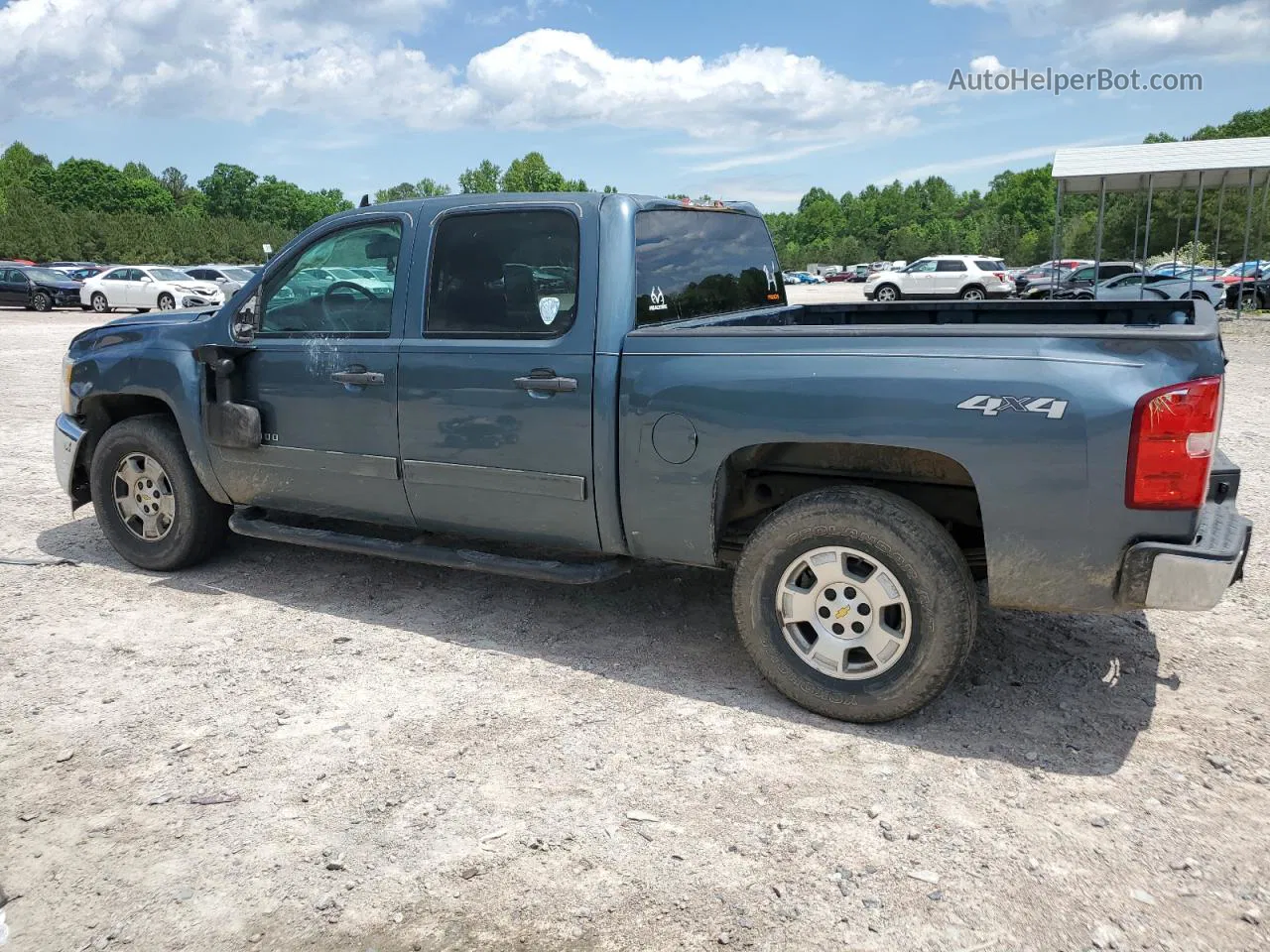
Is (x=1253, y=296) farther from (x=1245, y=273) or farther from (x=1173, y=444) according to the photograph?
(x=1173, y=444)

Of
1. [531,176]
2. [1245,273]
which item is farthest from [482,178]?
[1245,273]

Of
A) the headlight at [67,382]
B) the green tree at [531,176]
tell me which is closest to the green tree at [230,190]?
the green tree at [531,176]

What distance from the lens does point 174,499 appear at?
18.2 ft

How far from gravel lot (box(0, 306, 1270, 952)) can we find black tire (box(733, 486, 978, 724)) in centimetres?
16

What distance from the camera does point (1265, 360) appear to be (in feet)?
52.0

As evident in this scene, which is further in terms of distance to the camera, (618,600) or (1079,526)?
(618,600)

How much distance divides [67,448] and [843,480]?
436 cm

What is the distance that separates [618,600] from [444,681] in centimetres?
120

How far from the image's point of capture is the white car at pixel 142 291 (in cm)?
2992

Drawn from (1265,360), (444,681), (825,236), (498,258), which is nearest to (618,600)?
(444,681)

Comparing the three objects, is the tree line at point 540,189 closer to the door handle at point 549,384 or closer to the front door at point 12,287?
the door handle at point 549,384

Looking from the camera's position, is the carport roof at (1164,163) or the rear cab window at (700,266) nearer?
the rear cab window at (700,266)

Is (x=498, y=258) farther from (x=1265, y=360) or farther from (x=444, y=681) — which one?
(x=1265, y=360)

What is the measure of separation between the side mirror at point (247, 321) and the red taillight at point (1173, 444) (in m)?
4.01
